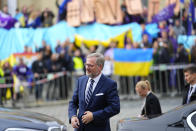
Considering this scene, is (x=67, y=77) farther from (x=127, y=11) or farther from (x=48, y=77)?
(x=127, y=11)

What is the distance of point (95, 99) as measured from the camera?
6.57m

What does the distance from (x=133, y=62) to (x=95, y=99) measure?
34.1 feet

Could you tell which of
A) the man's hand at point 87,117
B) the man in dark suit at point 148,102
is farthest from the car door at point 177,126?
the man in dark suit at point 148,102

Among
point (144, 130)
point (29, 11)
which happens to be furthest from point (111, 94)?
point (29, 11)

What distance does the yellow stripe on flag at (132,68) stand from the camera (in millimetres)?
16719

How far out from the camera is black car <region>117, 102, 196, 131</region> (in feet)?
21.2

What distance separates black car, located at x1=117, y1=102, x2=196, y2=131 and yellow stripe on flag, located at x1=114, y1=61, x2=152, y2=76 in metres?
9.74

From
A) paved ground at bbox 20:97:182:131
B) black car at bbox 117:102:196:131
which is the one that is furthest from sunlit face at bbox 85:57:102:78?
paved ground at bbox 20:97:182:131

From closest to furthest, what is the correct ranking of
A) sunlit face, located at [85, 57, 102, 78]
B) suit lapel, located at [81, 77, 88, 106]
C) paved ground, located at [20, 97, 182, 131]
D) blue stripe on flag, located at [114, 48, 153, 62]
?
sunlit face, located at [85, 57, 102, 78] < suit lapel, located at [81, 77, 88, 106] < paved ground, located at [20, 97, 182, 131] < blue stripe on flag, located at [114, 48, 153, 62]

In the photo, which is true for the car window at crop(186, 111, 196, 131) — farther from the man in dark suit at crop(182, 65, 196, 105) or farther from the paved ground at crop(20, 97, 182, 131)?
the paved ground at crop(20, 97, 182, 131)

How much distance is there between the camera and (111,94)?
660 cm

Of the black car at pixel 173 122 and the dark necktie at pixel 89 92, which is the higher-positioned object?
the dark necktie at pixel 89 92

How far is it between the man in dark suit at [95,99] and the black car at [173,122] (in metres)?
0.49

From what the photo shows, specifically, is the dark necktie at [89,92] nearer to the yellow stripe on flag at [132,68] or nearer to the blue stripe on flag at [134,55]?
the yellow stripe on flag at [132,68]
